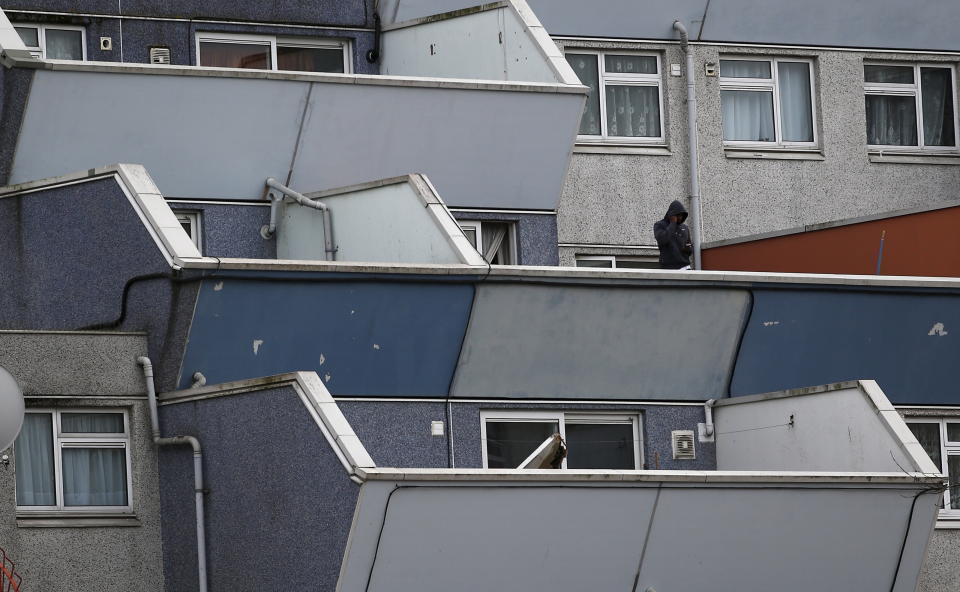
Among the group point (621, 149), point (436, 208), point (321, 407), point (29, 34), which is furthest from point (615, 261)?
point (321, 407)

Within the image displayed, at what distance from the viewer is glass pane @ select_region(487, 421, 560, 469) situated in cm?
2238

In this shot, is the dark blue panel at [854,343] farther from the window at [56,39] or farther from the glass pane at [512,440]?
the window at [56,39]

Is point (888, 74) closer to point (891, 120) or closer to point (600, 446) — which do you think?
point (891, 120)

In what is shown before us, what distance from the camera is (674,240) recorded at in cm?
2452

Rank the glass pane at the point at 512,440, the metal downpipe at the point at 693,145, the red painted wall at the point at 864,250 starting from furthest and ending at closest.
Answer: the metal downpipe at the point at 693,145 < the red painted wall at the point at 864,250 < the glass pane at the point at 512,440

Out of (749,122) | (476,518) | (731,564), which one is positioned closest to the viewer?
(476,518)

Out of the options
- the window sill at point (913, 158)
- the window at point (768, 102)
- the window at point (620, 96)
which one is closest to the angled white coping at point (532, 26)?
the window at point (620, 96)

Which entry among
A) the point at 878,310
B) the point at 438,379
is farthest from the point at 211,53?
the point at 878,310

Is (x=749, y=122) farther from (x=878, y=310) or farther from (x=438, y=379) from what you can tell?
(x=438, y=379)

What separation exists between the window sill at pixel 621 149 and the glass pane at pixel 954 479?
5.40m

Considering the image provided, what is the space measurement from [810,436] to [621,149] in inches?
246

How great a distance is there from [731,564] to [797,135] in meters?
9.50

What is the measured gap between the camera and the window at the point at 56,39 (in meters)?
25.4

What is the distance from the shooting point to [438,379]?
22.1m
